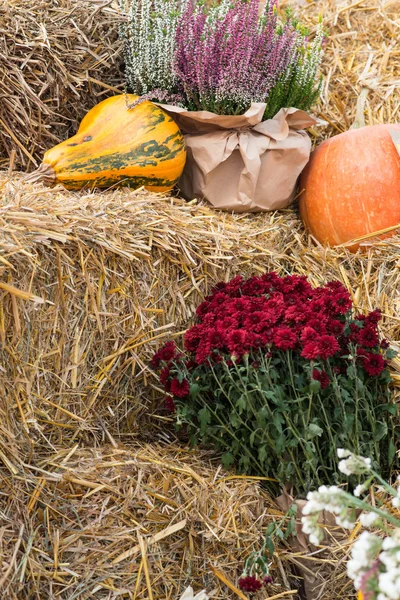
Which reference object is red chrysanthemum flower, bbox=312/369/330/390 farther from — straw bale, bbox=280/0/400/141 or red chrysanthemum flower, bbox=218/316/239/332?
straw bale, bbox=280/0/400/141

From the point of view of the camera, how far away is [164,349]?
203cm

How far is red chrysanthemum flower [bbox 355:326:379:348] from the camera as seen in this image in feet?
6.23

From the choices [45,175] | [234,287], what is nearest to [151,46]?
[45,175]

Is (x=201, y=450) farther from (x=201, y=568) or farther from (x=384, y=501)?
(x=384, y=501)

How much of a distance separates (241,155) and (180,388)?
0.98 metres

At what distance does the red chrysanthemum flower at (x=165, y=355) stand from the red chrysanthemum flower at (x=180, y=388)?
0.08m

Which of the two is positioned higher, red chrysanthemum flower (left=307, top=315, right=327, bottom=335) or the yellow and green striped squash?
the yellow and green striped squash

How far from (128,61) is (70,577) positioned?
1.86 m

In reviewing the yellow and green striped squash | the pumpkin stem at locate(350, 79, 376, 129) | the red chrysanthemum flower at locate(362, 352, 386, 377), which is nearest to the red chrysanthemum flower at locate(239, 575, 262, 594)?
the red chrysanthemum flower at locate(362, 352, 386, 377)

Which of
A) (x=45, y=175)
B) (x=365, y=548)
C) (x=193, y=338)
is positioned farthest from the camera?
(x=45, y=175)

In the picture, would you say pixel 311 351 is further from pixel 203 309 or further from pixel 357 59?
pixel 357 59

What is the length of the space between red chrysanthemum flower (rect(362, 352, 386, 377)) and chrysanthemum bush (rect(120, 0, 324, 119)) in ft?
3.64

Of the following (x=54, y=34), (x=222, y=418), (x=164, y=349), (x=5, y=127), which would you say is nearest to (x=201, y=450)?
(x=222, y=418)

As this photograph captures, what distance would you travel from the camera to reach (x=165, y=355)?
2012 mm
